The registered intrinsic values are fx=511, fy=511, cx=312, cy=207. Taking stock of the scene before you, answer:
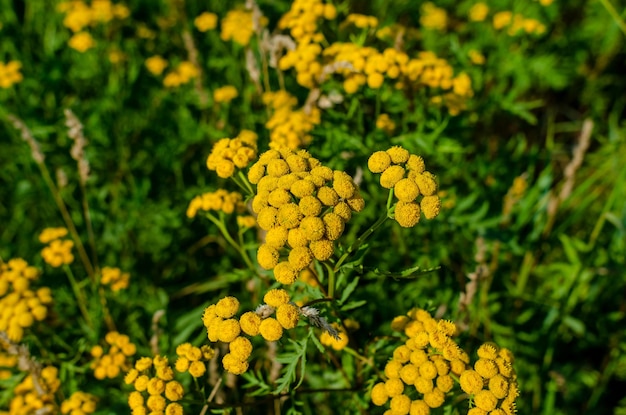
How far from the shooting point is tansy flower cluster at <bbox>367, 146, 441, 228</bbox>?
224 centimetres

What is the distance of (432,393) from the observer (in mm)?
2262

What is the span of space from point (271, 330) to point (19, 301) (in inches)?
78.9

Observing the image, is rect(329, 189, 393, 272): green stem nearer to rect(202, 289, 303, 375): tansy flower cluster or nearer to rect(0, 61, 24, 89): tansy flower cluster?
rect(202, 289, 303, 375): tansy flower cluster

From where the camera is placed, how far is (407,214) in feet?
7.31

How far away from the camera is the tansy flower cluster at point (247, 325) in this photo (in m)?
2.11

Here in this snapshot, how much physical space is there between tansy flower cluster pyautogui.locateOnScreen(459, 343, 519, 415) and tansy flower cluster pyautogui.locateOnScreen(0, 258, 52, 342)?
254 centimetres

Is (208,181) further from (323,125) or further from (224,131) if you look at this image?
(323,125)

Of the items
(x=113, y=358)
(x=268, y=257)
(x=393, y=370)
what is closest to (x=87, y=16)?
(x=113, y=358)

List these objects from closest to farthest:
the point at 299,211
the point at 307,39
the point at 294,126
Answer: the point at 299,211
the point at 294,126
the point at 307,39

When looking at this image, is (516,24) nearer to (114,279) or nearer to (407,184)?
(407,184)

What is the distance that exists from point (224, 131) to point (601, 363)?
3.82 meters

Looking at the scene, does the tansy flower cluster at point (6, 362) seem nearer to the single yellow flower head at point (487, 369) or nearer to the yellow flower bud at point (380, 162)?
the yellow flower bud at point (380, 162)

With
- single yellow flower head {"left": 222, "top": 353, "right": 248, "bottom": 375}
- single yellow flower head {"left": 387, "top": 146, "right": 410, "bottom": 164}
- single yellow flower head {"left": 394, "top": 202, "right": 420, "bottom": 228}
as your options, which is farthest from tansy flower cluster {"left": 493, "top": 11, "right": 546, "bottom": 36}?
single yellow flower head {"left": 222, "top": 353, "right": 248, "bottom": 375}

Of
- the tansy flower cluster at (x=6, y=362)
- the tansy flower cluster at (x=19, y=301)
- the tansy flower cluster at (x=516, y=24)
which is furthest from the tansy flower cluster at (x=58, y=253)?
the tansy flower cluster at (x=516, y=24)
